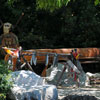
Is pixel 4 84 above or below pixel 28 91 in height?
above

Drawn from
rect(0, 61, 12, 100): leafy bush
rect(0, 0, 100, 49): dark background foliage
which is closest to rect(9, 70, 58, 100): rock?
rect(0, 61, 12, 100): leafy bush

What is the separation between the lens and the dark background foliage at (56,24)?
10.4 metres

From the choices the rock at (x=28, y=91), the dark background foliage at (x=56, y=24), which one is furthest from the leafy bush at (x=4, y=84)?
the dark background foliage at (x=56, y=24)

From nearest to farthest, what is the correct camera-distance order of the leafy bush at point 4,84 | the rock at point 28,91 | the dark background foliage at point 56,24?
the leafy bush at point 4,84
the rock at point 28,91
the dark background foliage at point 56,24

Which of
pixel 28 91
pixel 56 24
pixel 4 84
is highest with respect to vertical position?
pixel 56 24

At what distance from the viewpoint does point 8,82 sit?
464 centimetres

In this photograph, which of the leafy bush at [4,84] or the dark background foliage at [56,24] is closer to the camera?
the leafy bush at [4,84]

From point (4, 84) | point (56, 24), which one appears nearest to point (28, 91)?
point (4, 84)

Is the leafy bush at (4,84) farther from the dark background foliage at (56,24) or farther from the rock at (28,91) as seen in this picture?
the dark background foliage at (56,24)

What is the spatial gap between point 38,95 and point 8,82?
639mm

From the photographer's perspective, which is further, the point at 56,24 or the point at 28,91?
the point at 56,24

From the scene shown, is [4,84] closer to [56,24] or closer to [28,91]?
[28,91]

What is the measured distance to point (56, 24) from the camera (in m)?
11.3

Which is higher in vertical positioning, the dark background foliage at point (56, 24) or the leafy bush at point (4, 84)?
the dark background foliage at point (56, 24)
